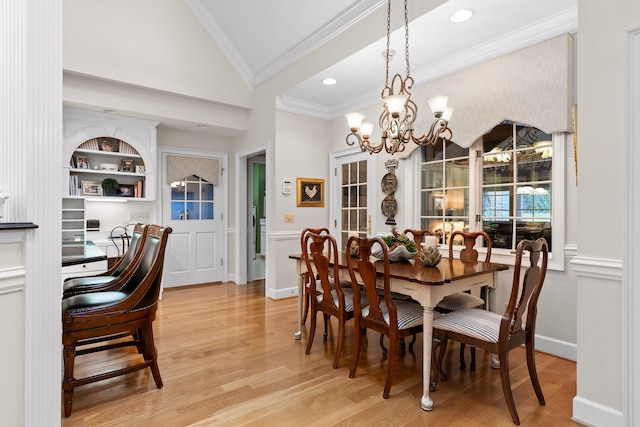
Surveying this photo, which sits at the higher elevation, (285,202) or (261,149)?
(261,149)

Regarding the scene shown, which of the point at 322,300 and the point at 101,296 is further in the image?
the point at 322,300

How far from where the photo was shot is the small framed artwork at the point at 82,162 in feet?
14.7

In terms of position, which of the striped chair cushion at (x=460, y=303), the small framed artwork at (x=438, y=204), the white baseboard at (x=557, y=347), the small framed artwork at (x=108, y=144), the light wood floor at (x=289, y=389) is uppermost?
the small framed artwork at (x=108, y=144)

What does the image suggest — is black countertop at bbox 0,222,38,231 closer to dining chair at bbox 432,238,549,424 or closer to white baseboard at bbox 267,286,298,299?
dining chair at bbox 432,238,549,424

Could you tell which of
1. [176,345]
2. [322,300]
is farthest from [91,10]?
[322,300]

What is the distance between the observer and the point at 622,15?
1798 mm

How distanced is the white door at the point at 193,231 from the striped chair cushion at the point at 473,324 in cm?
438

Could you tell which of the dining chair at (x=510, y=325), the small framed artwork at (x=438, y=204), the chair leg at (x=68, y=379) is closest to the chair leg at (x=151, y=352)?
the chair leg at (x=68, y=379)

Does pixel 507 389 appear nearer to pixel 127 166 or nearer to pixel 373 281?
pixel 373 281

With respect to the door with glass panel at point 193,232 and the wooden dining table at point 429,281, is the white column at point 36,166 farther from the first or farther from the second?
the door with glass panel at point 193,232

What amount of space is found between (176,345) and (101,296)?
1.06 meters

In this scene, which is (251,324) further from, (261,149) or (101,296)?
(261,149)

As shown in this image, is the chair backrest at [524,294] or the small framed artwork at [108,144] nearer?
the chair backrest at [524,294]

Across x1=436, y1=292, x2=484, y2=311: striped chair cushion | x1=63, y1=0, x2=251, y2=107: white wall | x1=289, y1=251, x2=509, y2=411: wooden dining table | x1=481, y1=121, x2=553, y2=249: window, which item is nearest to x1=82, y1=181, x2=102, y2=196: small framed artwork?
x1=63, y1=0, x2=251, y2=107: white wall
